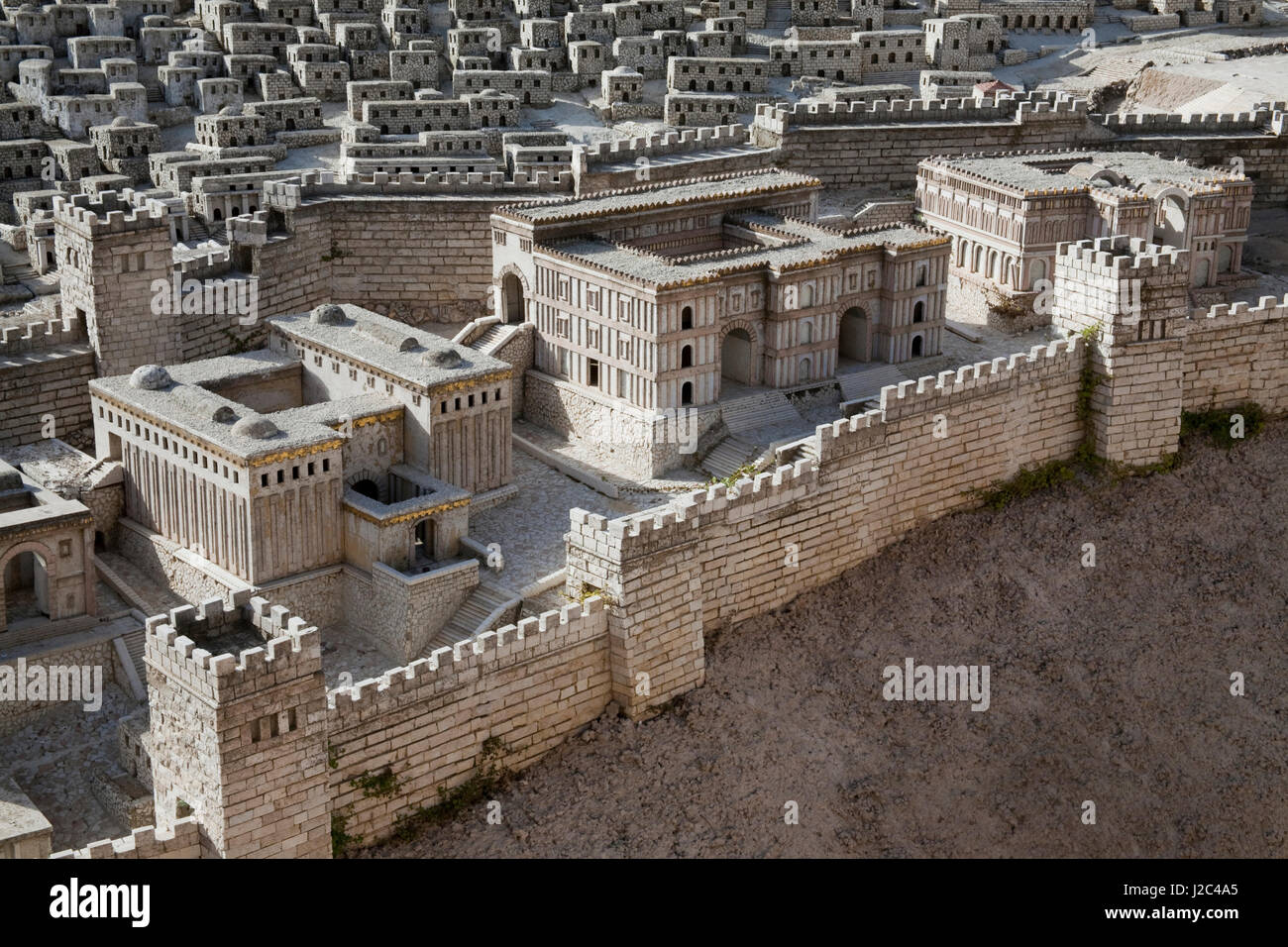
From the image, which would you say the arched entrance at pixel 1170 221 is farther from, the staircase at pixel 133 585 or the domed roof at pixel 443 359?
the staircase at pixel 133 585

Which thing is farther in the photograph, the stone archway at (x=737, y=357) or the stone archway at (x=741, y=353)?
the stone archway at (x=737, y=357)

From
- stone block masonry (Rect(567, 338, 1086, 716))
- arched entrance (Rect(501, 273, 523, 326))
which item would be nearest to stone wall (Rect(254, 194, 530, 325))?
arched entrance (Rect(501, 273, 523, 326))

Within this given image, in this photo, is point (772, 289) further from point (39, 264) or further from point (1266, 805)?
point (39, 264)

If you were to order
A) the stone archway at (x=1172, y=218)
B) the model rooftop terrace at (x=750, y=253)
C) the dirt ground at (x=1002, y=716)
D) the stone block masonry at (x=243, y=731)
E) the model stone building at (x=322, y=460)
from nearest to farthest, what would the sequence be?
the stone block masonry at (x=243, y=731) < the dirt ground at (x=1002, y=716) < the model stone building at (x=322, y=460) < the model rooftop terrace at (x=750, y=253) < the stone archway at (x=1172, y=218)

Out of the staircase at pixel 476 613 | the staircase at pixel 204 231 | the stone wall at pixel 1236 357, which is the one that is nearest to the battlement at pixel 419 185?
the staircase at pixel 204 231

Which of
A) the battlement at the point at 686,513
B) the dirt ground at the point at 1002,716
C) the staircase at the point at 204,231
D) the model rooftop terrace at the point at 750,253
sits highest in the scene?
the model rooftop terrace at the point at 750,253

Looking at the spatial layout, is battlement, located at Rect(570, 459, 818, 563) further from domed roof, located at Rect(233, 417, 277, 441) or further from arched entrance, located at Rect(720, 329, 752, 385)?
arched entrance, located at Rect(720, 329, 752, 385)

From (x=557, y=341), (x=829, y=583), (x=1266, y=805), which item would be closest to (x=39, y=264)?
(x=557, y=341)
